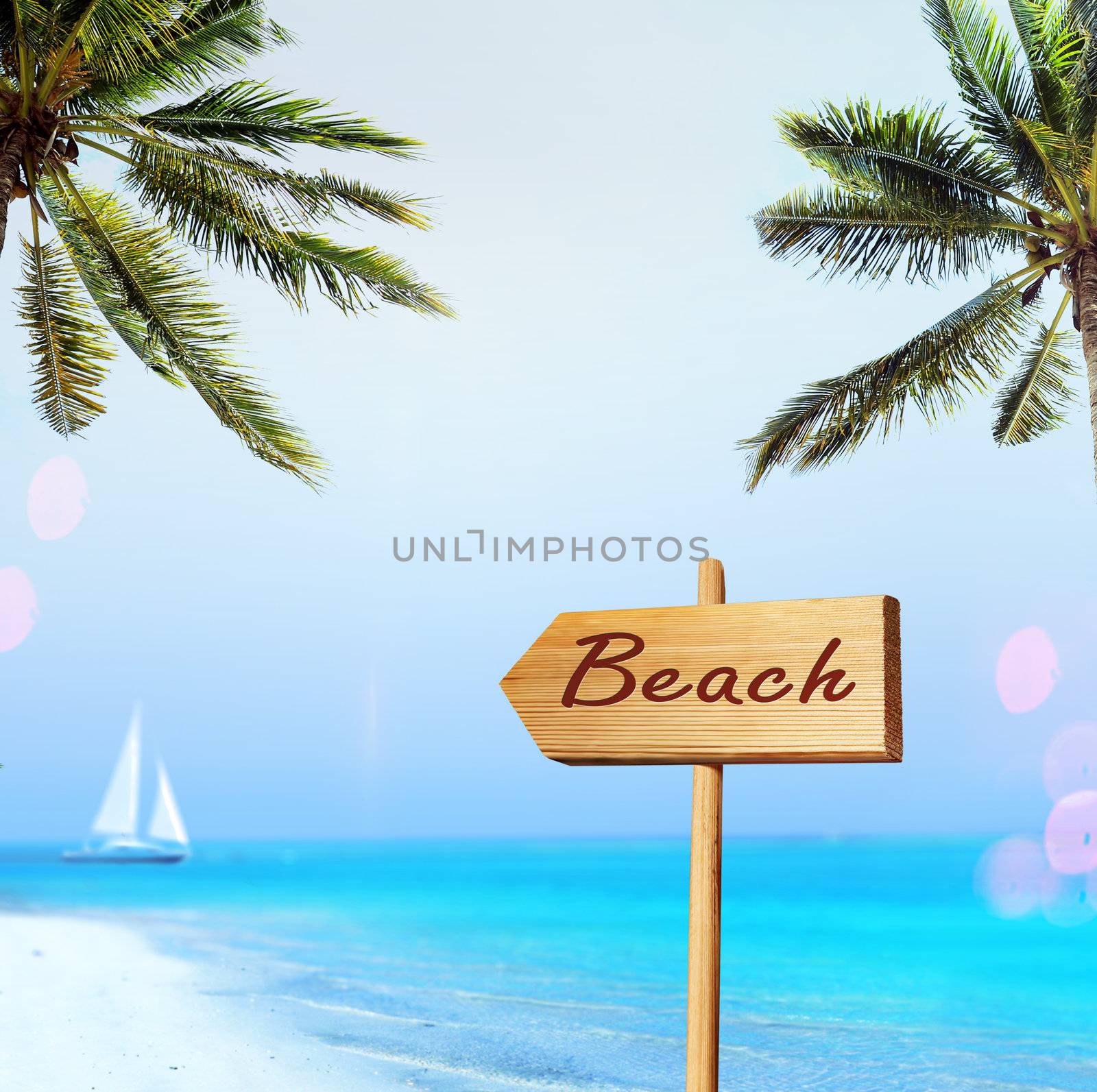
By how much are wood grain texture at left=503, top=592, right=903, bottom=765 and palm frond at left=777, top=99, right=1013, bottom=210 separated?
740cm

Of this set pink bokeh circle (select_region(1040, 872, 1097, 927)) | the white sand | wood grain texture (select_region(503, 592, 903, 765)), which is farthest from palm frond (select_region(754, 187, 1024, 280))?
pink bokeh circle (select_region(1040, 872, 1097, 927))

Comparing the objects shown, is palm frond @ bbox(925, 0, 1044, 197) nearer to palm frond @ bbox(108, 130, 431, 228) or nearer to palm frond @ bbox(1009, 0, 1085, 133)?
palm frond @ bbox(1009, 0, 1085, 133)

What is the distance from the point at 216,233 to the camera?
336 inches

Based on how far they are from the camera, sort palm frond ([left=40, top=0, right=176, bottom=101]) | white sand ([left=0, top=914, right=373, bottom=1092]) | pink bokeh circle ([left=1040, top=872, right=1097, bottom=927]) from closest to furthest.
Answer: palm frond ([left=40, top=0, right=176, bottom=101]) < white sand ([left=0, top=914, right=373, bottom=1092]) < pink bokeh circle ([left=1040, top=872, right=1097, bottom=927])

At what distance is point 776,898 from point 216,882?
29.1 metres

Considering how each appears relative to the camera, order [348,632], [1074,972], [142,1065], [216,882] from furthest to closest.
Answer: [348,632]
[216,882]
[1074,972]
[142,1065]

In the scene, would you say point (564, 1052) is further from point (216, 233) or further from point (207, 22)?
point (207, 22)

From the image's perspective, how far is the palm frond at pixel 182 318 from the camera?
27.7 ft

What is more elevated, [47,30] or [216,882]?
[47,30]

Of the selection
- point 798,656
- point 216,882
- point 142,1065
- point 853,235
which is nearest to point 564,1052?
point 142,1065

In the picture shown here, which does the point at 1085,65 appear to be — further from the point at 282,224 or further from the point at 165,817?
the point at 165,817

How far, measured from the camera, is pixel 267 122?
8.16 metres

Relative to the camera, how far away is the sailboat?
62.8 m

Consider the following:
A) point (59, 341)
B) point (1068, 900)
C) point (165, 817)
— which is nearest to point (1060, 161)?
point (59, 341)
